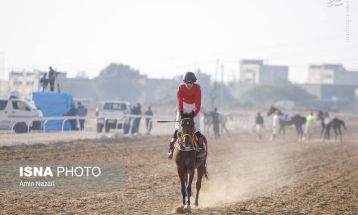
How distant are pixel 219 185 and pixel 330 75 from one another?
163 metres

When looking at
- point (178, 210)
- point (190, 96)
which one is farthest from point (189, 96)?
point (178, 210)

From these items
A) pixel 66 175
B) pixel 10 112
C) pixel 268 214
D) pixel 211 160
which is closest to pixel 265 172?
pixel 211 160

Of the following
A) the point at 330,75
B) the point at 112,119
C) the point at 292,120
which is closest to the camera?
the point at 112,119

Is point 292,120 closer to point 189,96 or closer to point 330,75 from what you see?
point 189,96

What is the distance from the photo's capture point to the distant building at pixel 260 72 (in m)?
184

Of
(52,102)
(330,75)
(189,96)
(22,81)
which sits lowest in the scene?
(52,102)

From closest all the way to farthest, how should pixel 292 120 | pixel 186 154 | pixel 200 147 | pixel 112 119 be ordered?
1. pixel 186 154
2. pixel 200 147
3. pixel 112 119
4. pixel 292 120

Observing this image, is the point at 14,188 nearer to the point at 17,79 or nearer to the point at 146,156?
the point at 146,156

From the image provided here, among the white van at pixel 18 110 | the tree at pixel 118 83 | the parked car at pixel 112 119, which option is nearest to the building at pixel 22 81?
the parked car at pixel 112 119

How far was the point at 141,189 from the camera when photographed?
1602 cm

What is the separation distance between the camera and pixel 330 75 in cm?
17675

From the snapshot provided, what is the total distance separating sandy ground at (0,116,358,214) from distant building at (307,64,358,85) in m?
144

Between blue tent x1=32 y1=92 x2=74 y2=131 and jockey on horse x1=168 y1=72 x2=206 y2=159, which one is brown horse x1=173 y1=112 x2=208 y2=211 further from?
blue tent x1=32 y1=92 x2=74 y2=131

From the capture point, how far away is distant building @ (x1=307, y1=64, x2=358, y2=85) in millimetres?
173000
